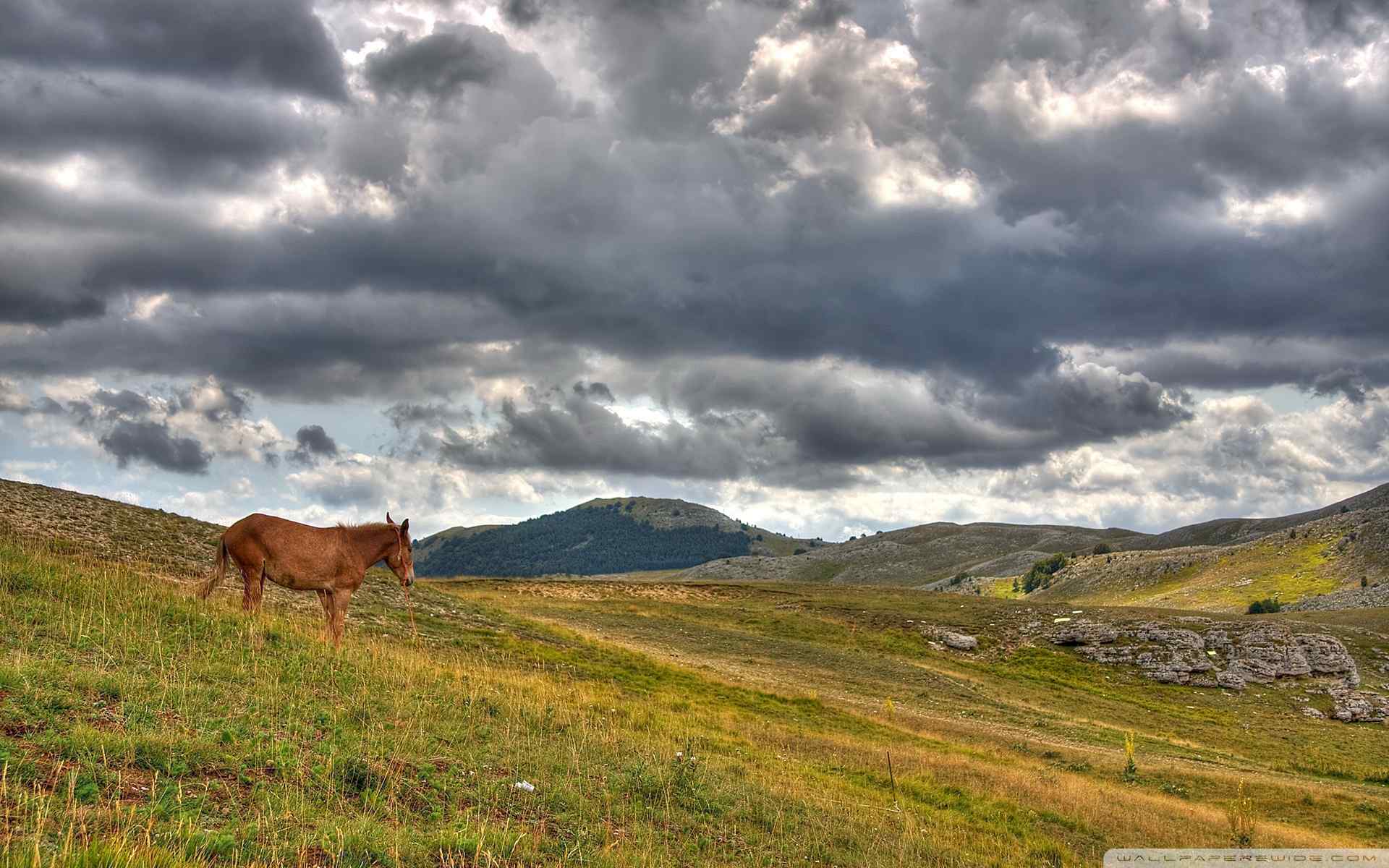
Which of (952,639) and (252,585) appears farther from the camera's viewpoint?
(952,639)

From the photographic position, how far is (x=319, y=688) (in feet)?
50.3

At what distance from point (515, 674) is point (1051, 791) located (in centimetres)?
1569

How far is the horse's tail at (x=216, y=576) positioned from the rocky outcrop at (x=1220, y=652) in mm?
67143

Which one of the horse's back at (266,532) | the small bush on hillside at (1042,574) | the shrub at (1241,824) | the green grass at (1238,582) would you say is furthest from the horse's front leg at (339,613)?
the small bush on hillside at (1042,574)

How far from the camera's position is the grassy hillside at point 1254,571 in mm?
119062

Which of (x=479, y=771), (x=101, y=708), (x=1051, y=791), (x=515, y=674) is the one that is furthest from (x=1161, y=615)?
(x=101, y=708)

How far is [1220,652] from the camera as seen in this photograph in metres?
66.5

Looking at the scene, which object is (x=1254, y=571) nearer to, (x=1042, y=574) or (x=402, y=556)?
(x=1042, y=574)

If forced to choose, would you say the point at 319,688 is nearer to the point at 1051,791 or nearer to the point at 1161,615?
the point at 1051,791

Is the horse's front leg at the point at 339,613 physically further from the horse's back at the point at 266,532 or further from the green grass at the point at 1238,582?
the green grass at the point at 1238,582

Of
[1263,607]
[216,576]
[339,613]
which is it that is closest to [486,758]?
[339,613]

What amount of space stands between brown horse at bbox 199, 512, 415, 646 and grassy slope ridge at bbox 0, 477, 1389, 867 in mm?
901

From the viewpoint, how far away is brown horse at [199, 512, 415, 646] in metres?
20.6

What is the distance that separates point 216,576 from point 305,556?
2.06 metres
